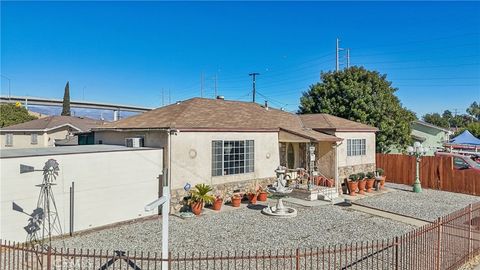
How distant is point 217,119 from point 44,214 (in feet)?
26.8

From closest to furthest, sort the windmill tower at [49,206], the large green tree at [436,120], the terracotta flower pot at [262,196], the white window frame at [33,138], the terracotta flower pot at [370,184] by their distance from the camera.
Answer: the windmill tower at [49,206]
the terracotta flower pot at [262,196]
the terracotta flower pot at [370,184]
the white window frame at [33,138]
the large green tree at [436,120]

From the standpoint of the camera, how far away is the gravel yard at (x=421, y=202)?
44.7ft

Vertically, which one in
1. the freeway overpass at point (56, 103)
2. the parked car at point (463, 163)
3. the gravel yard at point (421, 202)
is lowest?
the gravel yard at point (421, 202)

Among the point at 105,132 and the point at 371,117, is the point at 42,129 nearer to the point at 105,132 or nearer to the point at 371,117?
the point at 105,132

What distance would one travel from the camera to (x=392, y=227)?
11289mm

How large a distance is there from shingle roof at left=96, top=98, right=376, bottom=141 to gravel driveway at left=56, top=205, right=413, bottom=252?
406 centimetres

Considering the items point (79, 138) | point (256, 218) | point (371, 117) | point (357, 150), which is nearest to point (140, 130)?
point (256, 218)

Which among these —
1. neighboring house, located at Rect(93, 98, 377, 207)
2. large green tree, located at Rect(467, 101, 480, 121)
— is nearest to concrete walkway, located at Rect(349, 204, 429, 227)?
neighboring house, located at Rect(93, 98, 377, 207)

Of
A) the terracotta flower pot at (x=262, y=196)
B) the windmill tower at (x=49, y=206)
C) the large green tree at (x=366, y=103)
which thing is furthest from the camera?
the large green tree at (x=366, y=103)

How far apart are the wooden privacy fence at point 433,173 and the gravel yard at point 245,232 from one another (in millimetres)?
9533

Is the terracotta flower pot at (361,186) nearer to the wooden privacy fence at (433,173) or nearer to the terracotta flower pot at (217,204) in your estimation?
the wooden privacy fence at (433,173)

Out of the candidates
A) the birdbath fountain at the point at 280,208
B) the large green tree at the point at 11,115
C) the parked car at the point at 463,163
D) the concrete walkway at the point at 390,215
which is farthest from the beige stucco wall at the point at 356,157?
the large green tree at the point at 11,115

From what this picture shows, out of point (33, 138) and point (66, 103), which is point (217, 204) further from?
point (66, 103)

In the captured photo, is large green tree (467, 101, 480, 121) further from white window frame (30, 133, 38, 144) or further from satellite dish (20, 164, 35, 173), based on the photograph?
satellite dish (20, 164, 35, 173)
